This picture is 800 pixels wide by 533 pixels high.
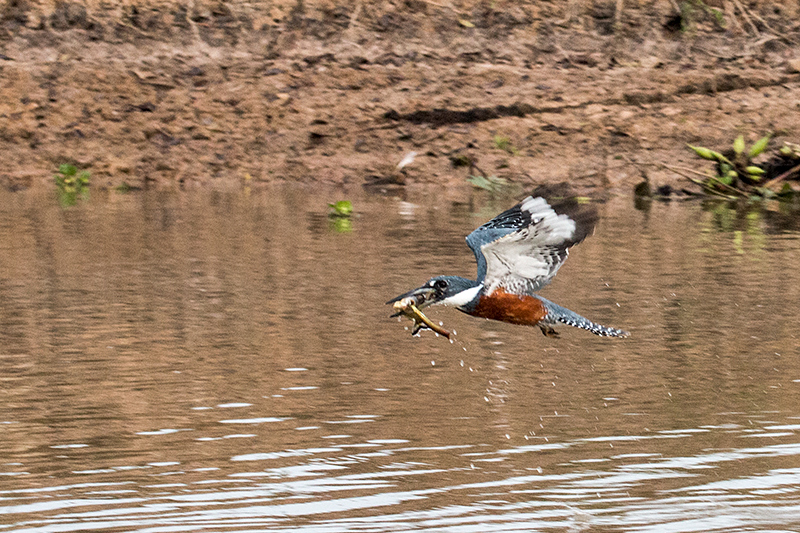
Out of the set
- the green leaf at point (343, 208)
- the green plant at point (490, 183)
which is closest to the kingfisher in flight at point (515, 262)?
the green leaf at point (343, 208)

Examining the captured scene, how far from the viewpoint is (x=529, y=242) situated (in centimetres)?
554

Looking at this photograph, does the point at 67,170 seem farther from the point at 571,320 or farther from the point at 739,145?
the point at 571,320

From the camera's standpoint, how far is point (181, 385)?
618 centimetres

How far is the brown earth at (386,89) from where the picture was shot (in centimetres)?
1468

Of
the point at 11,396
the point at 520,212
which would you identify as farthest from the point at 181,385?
the point at 520,212

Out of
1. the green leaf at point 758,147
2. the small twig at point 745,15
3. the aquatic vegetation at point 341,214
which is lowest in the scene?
the aquatic vegetation at point 341,214

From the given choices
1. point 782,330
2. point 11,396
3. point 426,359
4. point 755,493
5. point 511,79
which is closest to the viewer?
point 755,493

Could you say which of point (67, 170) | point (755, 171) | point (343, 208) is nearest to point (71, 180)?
point (67, 170)

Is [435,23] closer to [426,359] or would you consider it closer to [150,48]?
[150,48]

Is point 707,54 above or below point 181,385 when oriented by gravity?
above

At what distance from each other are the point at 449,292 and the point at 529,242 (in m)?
0.41

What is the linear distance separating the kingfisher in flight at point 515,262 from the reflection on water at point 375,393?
0.50 metres

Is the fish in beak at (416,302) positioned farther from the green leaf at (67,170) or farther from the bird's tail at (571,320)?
the green leaf at (67,170)

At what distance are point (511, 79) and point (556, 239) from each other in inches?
395
